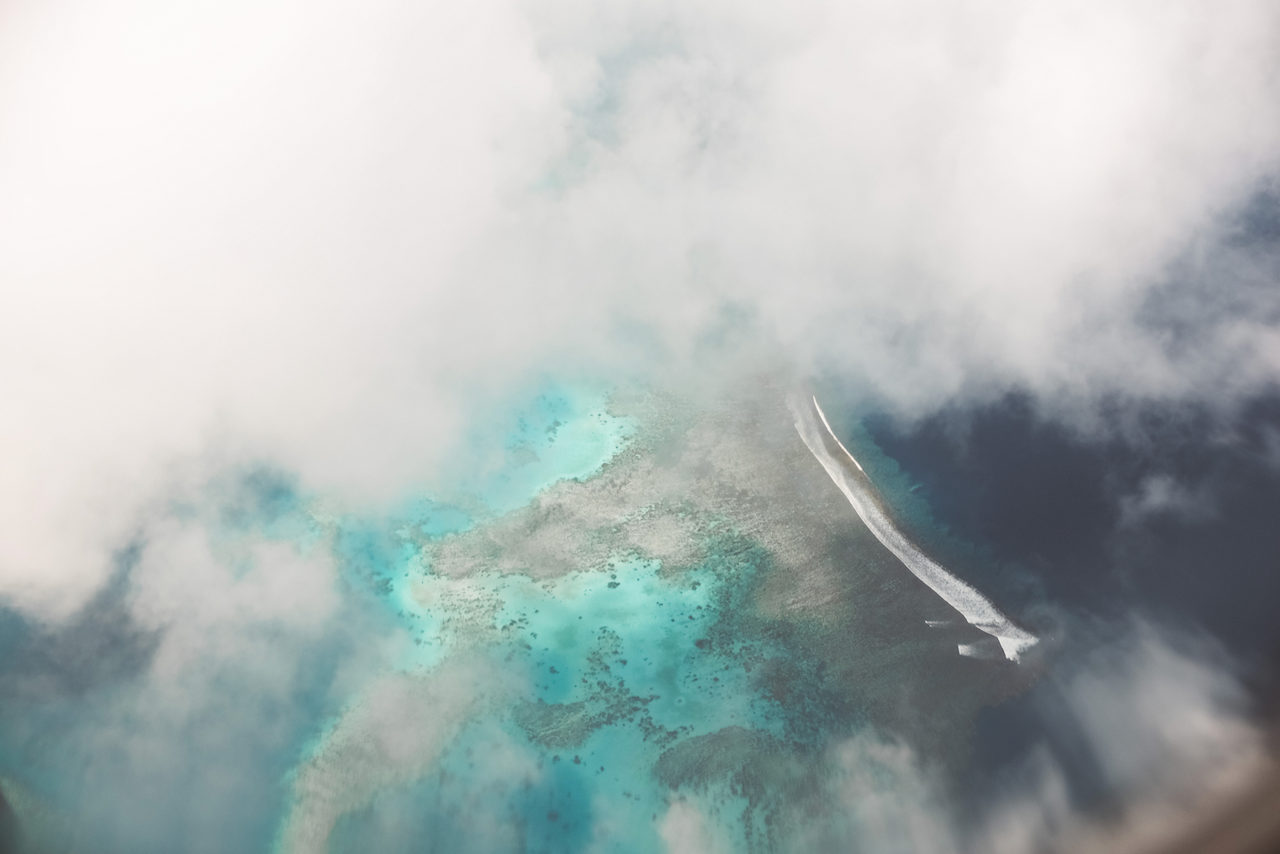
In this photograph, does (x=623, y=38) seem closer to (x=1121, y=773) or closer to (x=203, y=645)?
(x=203, y=645)

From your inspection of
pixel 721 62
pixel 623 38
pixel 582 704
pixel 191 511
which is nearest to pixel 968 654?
pixel 582 704

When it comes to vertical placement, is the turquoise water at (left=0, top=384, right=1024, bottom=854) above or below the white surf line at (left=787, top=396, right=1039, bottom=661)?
below

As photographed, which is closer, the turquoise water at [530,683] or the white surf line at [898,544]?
the turquoise water at [530,683]

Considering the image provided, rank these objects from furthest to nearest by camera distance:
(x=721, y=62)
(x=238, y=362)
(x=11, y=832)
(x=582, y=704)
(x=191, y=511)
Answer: (x=721, y=62), (x=238, y=362), (x=191, y=511), (x=582, y=704), (x=11, y=832)

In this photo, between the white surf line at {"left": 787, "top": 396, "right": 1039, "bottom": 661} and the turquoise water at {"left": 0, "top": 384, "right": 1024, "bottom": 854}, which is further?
the white surf line at {"left": 787, "top": 396, "right": 1039, "bottom": 661}

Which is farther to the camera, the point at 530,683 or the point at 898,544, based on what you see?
the point at 898,544

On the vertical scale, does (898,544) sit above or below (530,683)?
above

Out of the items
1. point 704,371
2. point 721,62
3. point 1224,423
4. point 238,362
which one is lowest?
point 238,362

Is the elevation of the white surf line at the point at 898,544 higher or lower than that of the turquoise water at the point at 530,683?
higher
